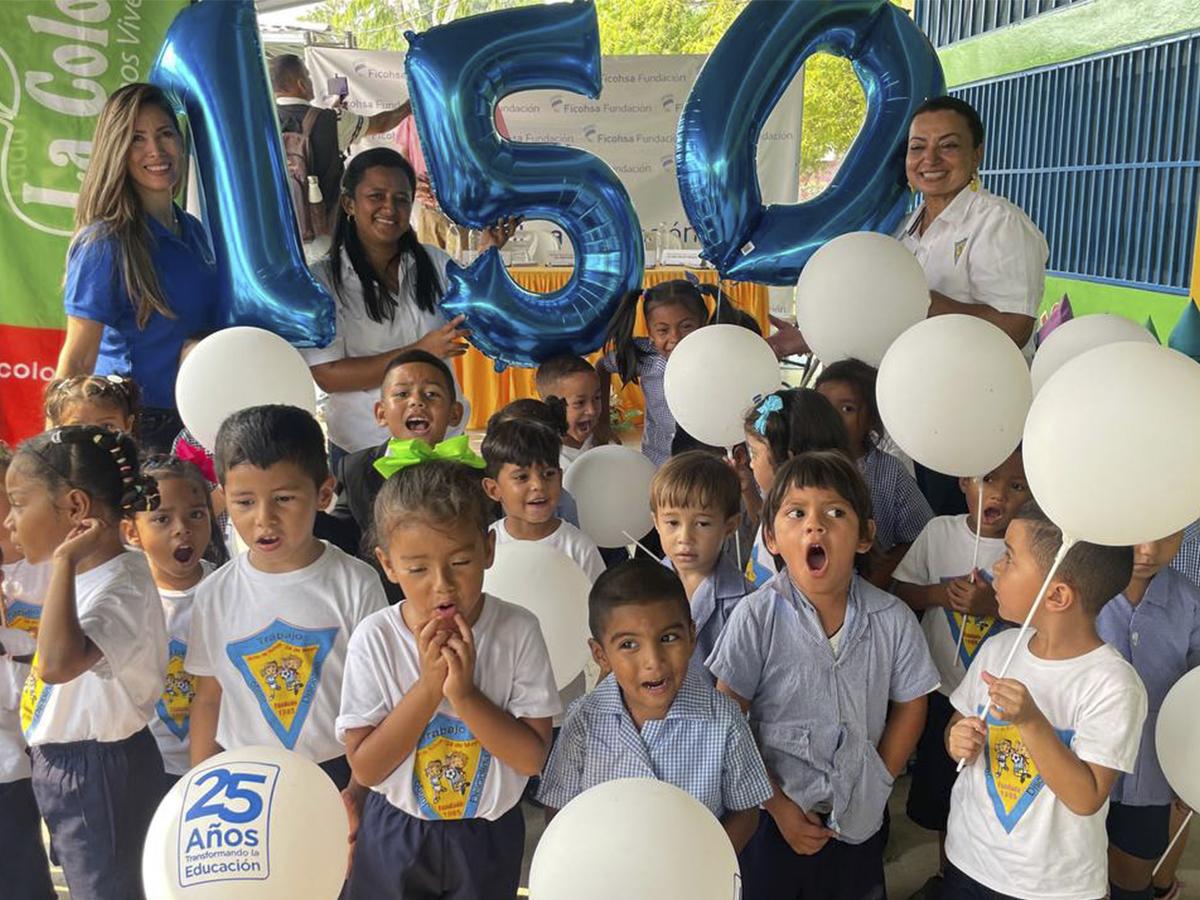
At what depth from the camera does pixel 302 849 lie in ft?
4.78

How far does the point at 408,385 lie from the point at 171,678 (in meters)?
0.86

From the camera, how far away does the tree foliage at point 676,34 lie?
1497 centimetres

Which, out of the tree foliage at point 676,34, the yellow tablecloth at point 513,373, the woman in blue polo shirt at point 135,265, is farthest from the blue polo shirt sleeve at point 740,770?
the tree foliage at point 676,34

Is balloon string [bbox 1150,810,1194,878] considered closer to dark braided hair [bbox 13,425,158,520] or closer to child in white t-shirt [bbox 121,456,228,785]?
child in white t-shirt [bbox 121,456,228,785]

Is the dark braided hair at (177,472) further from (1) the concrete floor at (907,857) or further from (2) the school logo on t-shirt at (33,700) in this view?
(1) the concrete floor at (907,857)

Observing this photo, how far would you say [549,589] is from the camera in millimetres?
2121

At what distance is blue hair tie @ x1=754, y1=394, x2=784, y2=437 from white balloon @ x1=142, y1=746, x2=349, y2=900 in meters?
1.13

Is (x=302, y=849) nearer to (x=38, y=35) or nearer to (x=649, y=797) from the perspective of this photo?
(x=649, y=797)

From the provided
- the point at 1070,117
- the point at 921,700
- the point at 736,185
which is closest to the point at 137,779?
the point at 921,700

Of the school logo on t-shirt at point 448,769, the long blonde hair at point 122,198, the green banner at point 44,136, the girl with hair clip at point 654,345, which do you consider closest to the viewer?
the school logo on t-shirt at point 448,769

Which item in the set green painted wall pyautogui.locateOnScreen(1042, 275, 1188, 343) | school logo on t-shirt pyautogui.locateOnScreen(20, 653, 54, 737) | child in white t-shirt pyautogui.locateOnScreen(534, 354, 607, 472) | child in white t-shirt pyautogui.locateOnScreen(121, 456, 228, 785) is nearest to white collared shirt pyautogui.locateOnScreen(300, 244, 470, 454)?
child in white t-shirt pyautogui.locateOnScreen(534, 354, 607, 472)

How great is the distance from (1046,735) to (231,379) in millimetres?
1761

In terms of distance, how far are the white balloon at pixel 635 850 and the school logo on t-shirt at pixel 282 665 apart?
60cm

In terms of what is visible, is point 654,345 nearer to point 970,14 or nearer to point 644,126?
point 970,14
